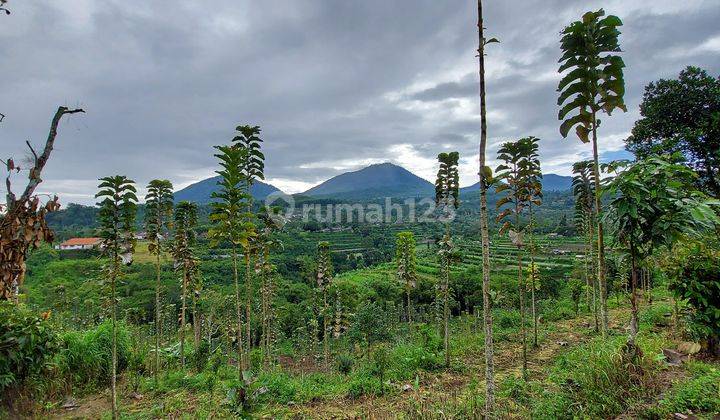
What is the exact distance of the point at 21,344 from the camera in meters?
6.35

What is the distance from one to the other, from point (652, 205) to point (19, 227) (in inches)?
374

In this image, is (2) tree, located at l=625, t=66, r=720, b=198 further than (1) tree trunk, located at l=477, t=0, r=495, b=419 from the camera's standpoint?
Yes

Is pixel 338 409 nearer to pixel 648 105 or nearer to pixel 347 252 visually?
pixel 648 105

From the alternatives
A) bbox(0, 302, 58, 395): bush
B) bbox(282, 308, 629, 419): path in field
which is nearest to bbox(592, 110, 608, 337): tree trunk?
bbox(282, 308, 629, 419): path in field

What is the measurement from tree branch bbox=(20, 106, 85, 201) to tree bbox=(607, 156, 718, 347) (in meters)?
8.75

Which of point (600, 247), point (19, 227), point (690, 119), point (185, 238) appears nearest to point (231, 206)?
point (19, 227)

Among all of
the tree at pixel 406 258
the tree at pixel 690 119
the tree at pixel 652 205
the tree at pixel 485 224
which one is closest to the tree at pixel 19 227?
the tree at pixel 485 224

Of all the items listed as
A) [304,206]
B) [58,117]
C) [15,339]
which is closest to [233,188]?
[58,117]

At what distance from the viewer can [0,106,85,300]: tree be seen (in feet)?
12.1

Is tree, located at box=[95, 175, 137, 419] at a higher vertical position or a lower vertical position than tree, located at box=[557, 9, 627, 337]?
lower

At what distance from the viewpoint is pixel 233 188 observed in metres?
8.70

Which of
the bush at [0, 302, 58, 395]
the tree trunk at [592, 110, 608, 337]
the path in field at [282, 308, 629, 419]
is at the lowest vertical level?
the path in field at [282, 308, 629, 419]

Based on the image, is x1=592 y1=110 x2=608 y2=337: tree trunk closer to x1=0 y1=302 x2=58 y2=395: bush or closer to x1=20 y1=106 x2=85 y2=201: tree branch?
Answer: x1=20 y1=106 x2=85 y2=201: tree branch

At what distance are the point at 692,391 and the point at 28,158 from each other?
9580 millimetres
